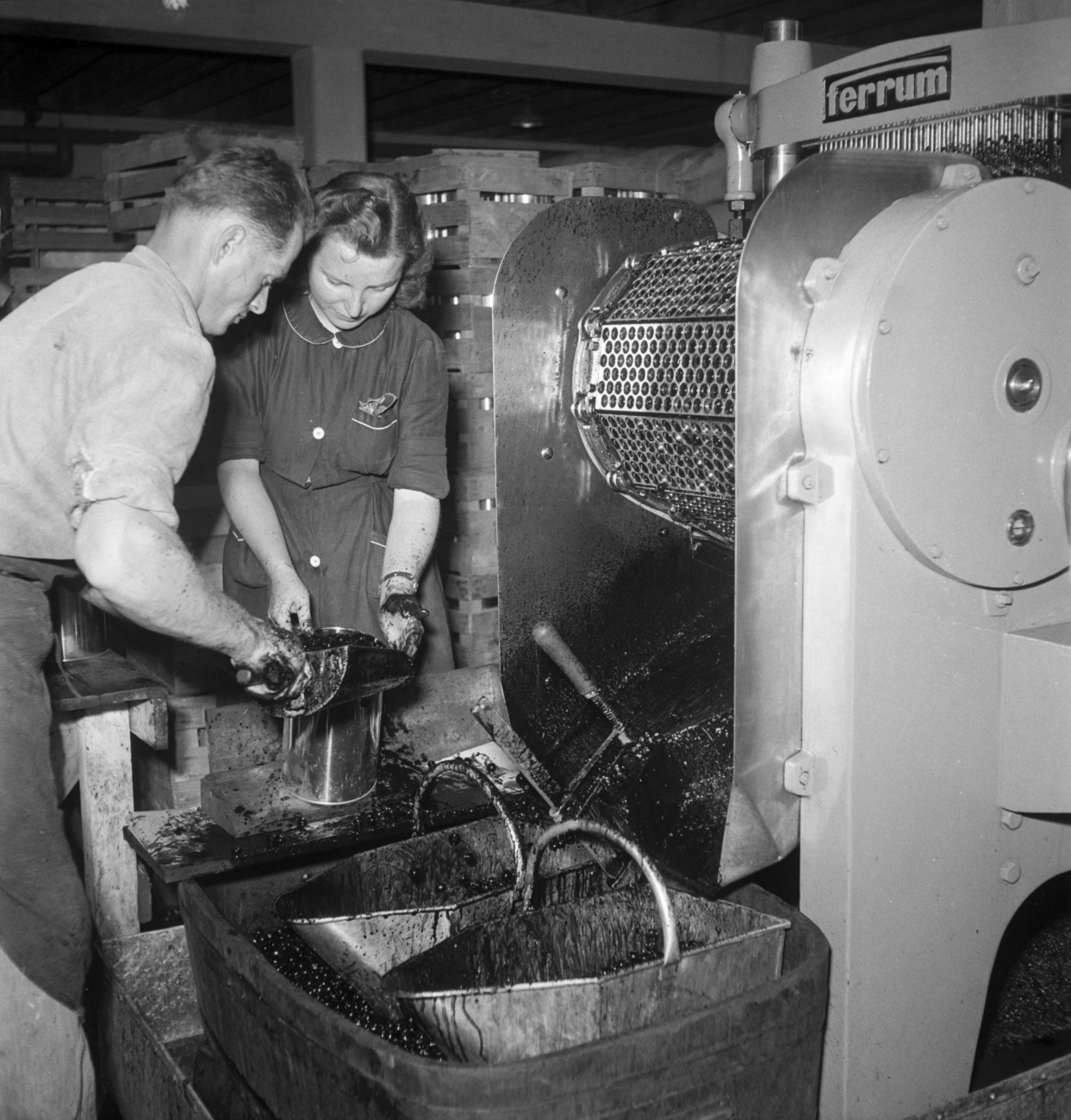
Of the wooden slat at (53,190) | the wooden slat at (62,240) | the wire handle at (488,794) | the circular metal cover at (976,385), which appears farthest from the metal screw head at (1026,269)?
the wooden slat at (53,190)

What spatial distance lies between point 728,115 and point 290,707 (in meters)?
1.49

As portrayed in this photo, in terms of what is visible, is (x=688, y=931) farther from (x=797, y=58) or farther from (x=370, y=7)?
(x=370, y=7)

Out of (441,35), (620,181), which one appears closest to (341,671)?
(620,181)

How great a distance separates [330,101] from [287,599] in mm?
3764

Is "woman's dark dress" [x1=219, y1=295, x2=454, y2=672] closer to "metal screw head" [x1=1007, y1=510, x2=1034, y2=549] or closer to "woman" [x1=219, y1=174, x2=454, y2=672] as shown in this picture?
"woman" [x1=219, y1=174, x2=454, y2=672]

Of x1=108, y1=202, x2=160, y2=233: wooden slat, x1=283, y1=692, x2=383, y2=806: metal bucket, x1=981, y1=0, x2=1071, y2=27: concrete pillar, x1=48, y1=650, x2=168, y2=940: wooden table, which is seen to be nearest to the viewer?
x1=981, y1=0, x2=1071, y2=27: concrete pillar

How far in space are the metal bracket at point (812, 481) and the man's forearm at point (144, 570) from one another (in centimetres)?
92

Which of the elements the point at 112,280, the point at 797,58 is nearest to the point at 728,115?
the point at 797,58

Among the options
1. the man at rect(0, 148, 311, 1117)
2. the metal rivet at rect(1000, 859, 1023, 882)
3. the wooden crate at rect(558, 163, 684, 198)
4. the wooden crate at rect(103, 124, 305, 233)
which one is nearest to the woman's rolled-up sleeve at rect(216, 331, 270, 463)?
the man at rect(0, 148, 311, 1117)

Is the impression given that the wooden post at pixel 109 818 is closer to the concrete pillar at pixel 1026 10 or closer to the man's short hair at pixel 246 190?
the man's short hair at pixel 246 190

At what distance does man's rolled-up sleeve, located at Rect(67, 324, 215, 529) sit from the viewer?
72.0 inches

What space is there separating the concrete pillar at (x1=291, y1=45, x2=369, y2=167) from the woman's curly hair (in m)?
3.44

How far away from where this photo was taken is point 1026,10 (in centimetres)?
215

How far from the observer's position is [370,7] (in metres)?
5.77
